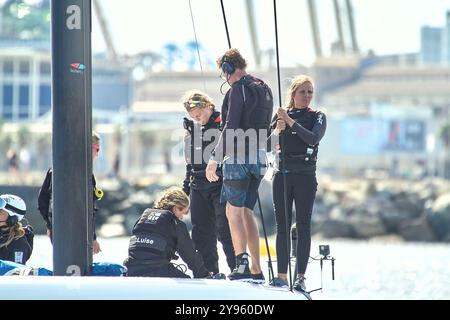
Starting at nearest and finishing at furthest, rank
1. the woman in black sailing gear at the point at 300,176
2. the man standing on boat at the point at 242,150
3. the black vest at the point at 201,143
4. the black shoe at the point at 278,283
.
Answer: the black shoe at the point at 278,283, the man standing on boat at the point at 242,150, the woman in black sailing gear at the point at 300,176, the black vest at the point at 201,143

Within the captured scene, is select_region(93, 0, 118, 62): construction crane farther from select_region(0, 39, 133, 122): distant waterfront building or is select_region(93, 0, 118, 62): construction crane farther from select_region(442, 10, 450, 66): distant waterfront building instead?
select_region(442, 10, 450, 66): distant waterfront building

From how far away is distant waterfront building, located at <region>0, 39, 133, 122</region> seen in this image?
8831 centimetres

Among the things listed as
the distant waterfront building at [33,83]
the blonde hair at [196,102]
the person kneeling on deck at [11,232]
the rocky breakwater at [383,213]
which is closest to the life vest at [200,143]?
the blonde hair at [196,102]

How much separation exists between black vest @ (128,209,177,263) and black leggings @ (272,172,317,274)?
709mm

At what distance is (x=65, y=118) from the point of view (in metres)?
7.40

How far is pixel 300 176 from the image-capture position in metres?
8.31

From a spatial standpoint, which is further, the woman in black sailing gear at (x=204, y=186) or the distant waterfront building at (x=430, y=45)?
the distant waterfront building at (x=430, y=45)

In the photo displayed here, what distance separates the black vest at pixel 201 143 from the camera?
8711mm

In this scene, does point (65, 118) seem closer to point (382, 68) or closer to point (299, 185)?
point (299, 185)

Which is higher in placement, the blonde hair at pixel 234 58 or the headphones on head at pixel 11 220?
the blonde hair at pixel 234 58

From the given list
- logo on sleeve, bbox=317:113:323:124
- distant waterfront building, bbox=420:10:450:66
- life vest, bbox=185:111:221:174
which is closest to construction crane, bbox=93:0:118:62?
distant waterfront building, bbox=420:10:450:66

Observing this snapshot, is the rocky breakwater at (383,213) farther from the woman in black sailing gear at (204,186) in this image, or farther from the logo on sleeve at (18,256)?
the logo on sleeve at (18,256)

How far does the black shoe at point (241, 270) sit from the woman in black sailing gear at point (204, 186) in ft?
1.72

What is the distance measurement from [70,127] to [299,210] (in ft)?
5.62
